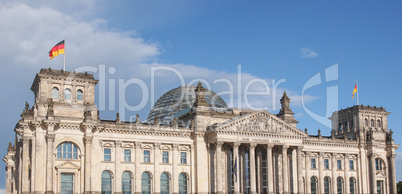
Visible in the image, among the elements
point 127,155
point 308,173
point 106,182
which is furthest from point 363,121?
point 106,182

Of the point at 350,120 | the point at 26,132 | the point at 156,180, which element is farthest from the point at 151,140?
the point at 350,120

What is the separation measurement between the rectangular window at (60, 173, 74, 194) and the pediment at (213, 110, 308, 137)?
Answer: 2136 cm

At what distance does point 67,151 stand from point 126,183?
9.55 meters

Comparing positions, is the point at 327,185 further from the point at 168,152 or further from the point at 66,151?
the point at 66,151

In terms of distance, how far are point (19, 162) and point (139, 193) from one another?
19.5m

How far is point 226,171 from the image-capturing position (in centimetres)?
8200

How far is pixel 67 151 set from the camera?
73500mm

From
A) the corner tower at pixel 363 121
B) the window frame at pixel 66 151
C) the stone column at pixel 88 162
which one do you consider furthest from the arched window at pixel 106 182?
the corner tower at pixel 363 121

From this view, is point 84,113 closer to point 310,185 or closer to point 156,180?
point 156,180

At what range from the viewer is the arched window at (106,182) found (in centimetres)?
7575

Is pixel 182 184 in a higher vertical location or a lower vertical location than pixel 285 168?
lower

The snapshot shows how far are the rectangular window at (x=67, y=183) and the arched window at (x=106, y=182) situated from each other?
4462 millimetres

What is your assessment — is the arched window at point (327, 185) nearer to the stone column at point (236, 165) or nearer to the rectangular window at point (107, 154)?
the stone column at point (236, 165)

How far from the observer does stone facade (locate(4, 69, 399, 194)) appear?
7300 centimetres
